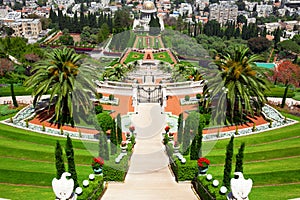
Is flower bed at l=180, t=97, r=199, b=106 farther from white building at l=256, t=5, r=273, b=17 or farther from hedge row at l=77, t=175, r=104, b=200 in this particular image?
white building at l=256, t=5, r=273, b=17

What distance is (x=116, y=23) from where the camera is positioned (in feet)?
323

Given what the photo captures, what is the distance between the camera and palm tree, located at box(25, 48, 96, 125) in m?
27.7

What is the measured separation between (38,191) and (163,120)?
54.7 feet

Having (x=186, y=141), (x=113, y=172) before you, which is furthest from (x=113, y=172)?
(x=186, y=141)

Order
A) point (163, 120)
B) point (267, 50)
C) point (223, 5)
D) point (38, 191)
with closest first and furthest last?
point (38, 191), point (163, 120), point (267, 50), point (223, 5)

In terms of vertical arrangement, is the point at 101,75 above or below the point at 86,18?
below

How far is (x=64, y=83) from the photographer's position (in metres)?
27.5

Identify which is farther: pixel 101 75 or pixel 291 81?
pixel 291 81

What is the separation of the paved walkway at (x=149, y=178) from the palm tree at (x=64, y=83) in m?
6.75

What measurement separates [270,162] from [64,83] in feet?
61.7

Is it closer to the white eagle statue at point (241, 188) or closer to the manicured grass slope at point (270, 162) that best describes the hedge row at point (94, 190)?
the manicured grass slope at point (270, 162)

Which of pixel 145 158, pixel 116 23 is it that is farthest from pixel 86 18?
pixel 145 158

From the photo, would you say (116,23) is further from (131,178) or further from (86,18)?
(131,178)

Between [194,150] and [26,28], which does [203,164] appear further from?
[26,28]
